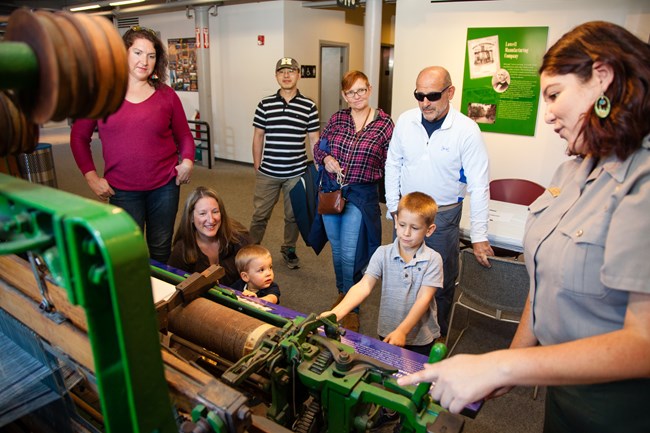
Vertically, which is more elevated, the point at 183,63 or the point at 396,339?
the point at 183,63

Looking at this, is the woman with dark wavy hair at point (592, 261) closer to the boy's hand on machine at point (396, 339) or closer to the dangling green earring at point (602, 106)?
the dangling green earring at point (602, 106)

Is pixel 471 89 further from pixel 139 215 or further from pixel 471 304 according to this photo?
pixel 139 215

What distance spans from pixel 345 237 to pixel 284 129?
1.22 m

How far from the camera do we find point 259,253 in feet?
7.99

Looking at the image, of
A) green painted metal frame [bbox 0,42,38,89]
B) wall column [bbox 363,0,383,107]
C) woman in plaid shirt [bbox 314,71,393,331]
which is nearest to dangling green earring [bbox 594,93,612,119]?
green painted metal frame [bbox 0,42,38,89]

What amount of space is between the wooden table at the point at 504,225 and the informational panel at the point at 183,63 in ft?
23.9

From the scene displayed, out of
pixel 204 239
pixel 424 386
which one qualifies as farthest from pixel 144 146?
pixel 424 386

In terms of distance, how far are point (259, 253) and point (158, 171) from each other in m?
0.82

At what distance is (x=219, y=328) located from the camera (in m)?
1.30

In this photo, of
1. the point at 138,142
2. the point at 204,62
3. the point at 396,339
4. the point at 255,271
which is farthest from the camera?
the point at 204,62

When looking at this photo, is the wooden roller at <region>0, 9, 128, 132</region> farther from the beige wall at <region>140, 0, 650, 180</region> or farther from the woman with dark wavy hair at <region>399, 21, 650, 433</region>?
the beige wall at <region>140, 0, 650, 180</region>

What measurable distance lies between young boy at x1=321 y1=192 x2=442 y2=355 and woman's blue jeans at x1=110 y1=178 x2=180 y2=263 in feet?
4.54

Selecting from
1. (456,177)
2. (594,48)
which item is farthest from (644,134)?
(456,177)

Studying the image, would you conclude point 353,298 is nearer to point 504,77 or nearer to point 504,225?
point 504,225
